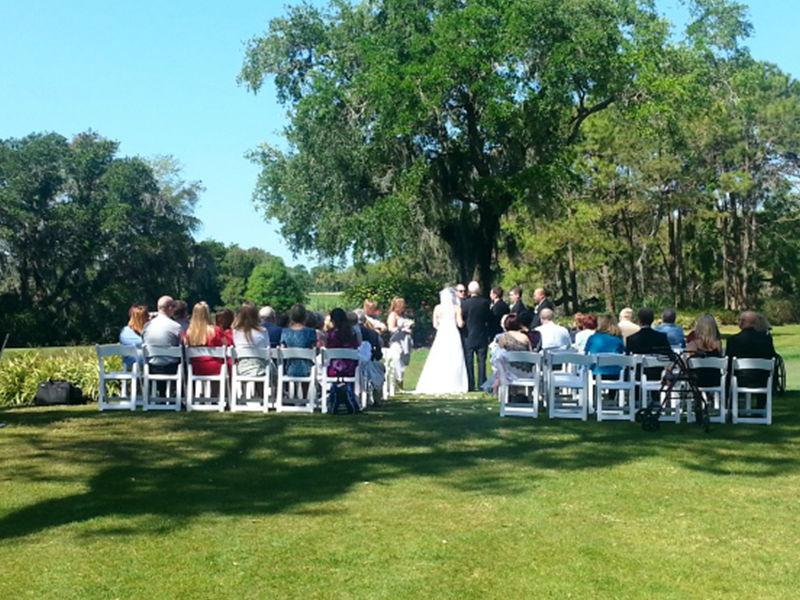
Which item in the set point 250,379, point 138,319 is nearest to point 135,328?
point 138,319

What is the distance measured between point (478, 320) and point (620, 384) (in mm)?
4170

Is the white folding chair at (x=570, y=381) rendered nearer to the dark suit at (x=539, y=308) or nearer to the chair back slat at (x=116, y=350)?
the dark suit at (x=539, y=308)

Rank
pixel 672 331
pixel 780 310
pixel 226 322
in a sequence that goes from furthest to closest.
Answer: pixel 780 310, pixel 226 322, pixel 672 331

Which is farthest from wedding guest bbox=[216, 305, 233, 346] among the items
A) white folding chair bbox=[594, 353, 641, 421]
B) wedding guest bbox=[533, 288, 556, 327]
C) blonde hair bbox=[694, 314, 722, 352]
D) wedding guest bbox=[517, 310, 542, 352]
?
blonde hair bbox=[694, 314, 722, 352]

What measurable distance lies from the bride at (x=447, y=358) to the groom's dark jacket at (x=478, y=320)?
163mm

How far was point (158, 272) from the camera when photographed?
58.6m

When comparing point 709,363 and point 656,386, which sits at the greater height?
point 709,363

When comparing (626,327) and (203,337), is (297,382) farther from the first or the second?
(626,327)

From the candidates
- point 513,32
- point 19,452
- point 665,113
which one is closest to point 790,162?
point 665,113

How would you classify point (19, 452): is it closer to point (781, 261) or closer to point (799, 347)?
point (799, 347)

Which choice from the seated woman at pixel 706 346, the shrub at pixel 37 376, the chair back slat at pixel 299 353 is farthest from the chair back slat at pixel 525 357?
the shrub at pixel 37 376

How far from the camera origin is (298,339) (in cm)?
1303

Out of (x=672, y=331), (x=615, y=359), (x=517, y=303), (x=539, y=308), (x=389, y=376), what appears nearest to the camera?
(x=615, y=359)

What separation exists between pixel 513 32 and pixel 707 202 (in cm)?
2351
